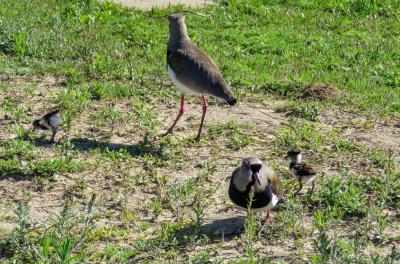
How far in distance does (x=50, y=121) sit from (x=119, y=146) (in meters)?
0.83

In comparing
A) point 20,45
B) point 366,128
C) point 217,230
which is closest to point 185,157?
point 217,230

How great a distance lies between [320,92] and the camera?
36.7 feet

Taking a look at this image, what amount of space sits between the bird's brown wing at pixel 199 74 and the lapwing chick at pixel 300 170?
1.29 m

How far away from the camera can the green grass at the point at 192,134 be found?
733 centimetres

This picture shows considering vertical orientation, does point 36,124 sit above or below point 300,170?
below

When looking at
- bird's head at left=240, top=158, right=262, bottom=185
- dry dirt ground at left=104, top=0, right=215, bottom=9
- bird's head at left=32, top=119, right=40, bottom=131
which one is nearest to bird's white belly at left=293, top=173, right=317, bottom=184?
bird's head at left=240, top=158, right=262, bottom=185

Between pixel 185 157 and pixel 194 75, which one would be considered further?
pixel 194 75

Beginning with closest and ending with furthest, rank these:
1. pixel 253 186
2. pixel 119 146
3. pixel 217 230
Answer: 1. pixel 253 186
2. pixel 217 230
3. pixel 119 146

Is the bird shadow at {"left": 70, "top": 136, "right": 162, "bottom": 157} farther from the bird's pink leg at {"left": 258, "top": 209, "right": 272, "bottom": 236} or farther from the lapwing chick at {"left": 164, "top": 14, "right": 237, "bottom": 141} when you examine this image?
the bird's pink leg at {"left": 258, "top": 209, "right": 272, "bottom": 236}

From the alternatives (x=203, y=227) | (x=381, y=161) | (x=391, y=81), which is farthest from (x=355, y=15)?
(x=203, y=227)

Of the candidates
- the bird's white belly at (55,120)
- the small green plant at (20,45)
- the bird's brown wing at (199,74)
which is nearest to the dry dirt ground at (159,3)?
the small green plant at (20,45)

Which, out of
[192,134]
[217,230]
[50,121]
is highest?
[50,121]

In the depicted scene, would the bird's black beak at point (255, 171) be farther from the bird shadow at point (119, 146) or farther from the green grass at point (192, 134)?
the bird shadow at point (119, 146)

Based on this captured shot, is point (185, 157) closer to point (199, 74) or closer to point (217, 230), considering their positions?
point (199, 74)
